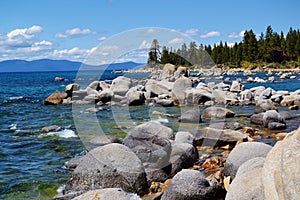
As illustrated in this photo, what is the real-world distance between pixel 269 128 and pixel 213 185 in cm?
807

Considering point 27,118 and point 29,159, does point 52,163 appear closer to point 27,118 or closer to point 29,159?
point 29,159

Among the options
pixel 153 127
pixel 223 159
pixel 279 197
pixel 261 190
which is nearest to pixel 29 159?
pixel 153 127

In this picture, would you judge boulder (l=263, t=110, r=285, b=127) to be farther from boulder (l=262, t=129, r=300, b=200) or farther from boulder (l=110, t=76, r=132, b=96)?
boulder (l=110, t=76, r=132, b=96)

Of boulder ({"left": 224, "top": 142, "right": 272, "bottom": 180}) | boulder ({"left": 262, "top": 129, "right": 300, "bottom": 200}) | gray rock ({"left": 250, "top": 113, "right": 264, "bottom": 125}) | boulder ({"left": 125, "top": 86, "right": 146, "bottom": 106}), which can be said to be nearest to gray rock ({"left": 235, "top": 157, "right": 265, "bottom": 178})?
boulder ({"left": 262, "top": 129, "right": 300, "bottom": 200})

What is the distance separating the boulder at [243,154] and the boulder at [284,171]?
3377 mm

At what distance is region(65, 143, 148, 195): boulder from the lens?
706 centimetres

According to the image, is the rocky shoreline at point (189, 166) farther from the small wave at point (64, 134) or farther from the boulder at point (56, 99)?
the boulder at point (56, 99)

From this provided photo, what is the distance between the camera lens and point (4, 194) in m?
8.02

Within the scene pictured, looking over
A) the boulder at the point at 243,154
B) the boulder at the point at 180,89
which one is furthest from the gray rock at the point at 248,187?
the boulder at the point at 180,89

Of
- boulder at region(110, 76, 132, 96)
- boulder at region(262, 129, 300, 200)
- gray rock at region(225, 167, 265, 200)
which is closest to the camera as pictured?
boulder at region(262, 129, 300, 200)

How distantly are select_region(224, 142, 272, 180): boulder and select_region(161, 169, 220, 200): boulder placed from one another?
2.89 feet

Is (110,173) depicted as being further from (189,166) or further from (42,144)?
(42,144)

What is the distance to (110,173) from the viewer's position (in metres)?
7.10

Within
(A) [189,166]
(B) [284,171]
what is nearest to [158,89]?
(A) [189,166]
